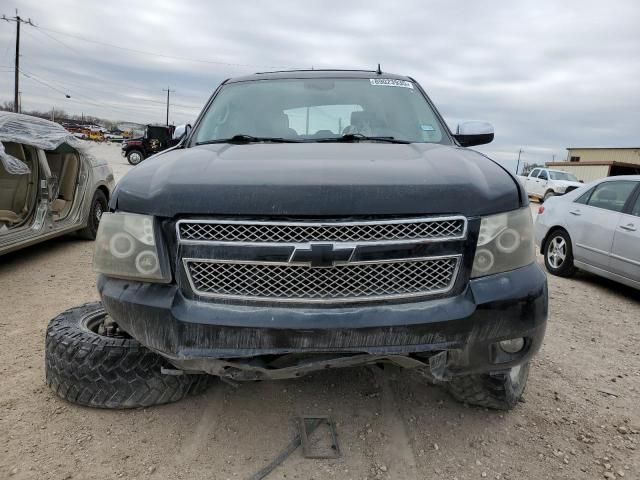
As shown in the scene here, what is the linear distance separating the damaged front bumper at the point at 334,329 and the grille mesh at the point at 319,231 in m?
0.25

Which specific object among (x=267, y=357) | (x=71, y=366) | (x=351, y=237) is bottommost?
(x=71, y=366)

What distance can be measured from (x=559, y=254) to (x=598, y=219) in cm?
74

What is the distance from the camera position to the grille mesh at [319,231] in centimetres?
183

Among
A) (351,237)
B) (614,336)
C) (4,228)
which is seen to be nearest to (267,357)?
(351,237)

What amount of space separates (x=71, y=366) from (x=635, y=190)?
584 cm

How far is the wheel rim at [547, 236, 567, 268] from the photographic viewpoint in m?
6.24

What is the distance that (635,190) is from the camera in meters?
5.46

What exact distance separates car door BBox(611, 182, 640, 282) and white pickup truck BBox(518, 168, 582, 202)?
17.9 m

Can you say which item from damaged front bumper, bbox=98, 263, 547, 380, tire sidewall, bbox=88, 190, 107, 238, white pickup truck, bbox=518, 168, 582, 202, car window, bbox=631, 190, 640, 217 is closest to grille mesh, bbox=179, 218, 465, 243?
damaged front bumper, bbox=98, 263, 547, 380

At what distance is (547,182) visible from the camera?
23.0 meters

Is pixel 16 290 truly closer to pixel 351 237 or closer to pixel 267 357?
pixel 267 357

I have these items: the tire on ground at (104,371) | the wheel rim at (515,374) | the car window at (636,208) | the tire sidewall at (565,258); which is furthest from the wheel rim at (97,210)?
the car window at (636,208)

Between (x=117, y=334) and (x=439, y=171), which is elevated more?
(x=439, y=171)

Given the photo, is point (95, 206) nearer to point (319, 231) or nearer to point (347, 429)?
point (347, 429)
